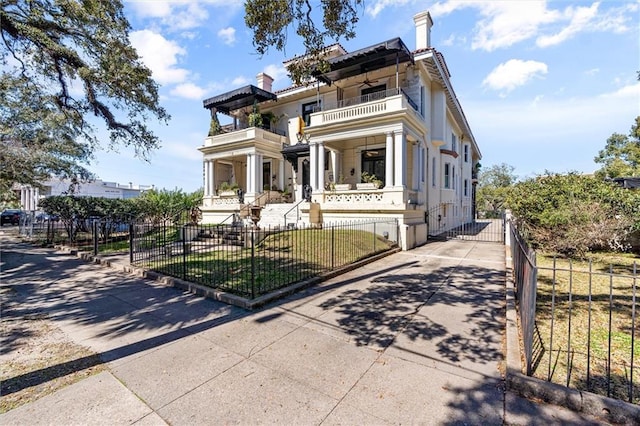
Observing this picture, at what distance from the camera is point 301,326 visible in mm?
4754

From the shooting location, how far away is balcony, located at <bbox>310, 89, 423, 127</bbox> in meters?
13.5

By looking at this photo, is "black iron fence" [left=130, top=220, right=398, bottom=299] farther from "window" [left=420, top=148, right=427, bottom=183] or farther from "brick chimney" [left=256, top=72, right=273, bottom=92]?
"brick chimney" [left=256, top=72, right=273, bottom=92]

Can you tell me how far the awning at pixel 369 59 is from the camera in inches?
527

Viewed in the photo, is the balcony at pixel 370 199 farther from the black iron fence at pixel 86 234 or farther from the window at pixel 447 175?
the black iron fence at pixel 86 234

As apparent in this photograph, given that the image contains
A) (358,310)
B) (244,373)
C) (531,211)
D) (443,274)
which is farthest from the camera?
(531,211)

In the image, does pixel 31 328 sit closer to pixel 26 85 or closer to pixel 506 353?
pixel 506 353

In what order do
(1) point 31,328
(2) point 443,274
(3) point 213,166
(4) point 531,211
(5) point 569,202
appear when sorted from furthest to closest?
1. (3) point 213,166
2. (4) point 531,211
3. (5) point 569,202
4. (2) point 443,274
5. (1) point 31,328

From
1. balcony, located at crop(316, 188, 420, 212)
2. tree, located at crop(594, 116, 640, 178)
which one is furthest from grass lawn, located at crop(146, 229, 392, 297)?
tree, located at crop(594, 116, 640, 178)

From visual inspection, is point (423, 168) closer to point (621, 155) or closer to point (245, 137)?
point (245, 137)

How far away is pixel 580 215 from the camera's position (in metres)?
9.39

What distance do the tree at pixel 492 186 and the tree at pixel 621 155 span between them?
11.8 m

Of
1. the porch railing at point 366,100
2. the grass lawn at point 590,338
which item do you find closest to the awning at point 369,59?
the porch railing at point 366,100

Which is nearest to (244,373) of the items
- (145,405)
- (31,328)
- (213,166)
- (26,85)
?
(145,405)

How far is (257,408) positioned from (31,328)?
4.35 meters
